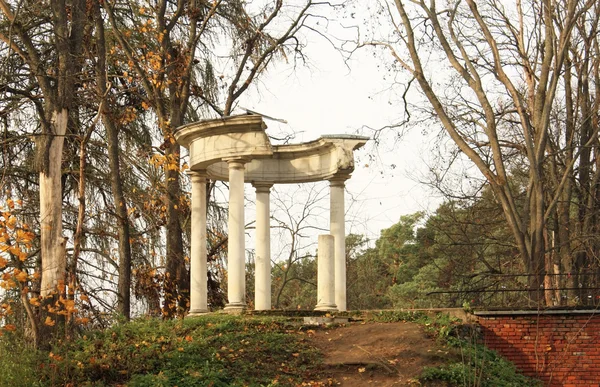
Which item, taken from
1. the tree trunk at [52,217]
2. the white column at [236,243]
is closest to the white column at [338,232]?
the white column at [236,243]

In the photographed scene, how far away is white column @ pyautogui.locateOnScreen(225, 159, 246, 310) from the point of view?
23.5m

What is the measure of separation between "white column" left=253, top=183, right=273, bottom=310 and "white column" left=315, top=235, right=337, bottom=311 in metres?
1.93

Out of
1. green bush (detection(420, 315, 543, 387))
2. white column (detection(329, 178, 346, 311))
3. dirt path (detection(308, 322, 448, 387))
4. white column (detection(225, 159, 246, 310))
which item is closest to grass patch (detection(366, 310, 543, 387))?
green bush (detection(420, 315, 543, 387))

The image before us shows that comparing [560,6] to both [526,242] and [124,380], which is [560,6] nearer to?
[526,242]

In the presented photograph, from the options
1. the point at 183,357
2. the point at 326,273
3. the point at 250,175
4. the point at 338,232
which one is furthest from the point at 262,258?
the point at 183,357

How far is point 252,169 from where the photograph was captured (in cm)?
2681

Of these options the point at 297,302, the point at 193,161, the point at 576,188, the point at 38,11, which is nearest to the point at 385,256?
the point at 297,302

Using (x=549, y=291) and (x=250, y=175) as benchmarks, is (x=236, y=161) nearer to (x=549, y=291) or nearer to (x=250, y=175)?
(x=250, y=175)

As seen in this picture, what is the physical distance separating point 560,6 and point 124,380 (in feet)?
60.0

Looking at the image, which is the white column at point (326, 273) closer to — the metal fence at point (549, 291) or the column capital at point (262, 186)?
the metal fence at point (549, 291)

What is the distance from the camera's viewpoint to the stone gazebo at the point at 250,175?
23562 millimetres

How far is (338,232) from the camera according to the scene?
25.5 meters

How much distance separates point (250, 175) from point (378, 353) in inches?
366

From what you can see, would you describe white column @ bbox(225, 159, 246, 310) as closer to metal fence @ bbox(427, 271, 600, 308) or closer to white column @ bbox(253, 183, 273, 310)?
white column @ bbox(253, 183, 273, 310)
